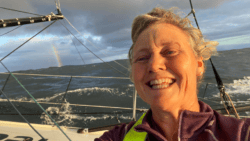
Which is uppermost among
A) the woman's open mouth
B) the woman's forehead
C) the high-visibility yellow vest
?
the woman's forehead

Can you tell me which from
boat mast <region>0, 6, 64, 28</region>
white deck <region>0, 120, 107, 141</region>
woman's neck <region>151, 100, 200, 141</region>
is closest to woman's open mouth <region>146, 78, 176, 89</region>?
woman's neck <region>151, 100, 200, 141</region>

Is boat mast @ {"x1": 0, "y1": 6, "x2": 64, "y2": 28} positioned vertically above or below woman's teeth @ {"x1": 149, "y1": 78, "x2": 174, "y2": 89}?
above

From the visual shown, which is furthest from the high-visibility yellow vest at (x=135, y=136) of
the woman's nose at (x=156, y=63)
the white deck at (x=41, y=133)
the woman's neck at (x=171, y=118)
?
the white deck at (x=41, y=133)

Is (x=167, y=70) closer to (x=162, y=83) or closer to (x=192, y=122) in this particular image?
(x=162, y=83)

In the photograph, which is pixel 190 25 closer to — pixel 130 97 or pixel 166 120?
pixel 166 120

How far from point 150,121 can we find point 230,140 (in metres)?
0.44

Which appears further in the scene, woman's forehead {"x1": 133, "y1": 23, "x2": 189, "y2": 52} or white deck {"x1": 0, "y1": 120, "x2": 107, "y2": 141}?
white deck {"x1": 0, "y1": 120, "x2": 107, "y2": 141}

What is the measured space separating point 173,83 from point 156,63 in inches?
5.5

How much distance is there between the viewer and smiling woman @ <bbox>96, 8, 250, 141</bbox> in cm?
74

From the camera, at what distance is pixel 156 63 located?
0.75 meters

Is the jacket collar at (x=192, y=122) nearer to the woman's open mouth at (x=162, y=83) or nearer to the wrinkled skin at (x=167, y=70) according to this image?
the wrinkled skin at (x=167, y=70)

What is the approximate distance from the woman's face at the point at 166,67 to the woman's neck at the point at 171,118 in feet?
0.12

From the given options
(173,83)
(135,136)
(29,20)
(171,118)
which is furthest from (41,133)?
(29,20)

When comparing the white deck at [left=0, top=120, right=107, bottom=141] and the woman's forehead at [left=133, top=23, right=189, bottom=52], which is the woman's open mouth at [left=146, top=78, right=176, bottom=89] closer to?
the woman's forehead at [left=133, top=23, right=189, bottom=52]
